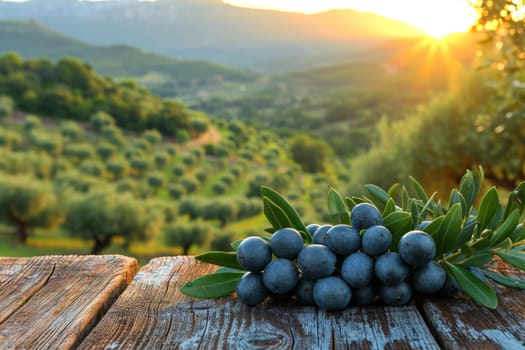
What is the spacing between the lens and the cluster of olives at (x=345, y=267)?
1535 millimetres

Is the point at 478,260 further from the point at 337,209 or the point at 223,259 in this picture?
the point at 223,259

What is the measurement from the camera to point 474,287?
4.95ft

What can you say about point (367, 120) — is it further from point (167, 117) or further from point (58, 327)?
point (58, 327)

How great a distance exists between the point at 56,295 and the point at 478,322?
53.4 inches

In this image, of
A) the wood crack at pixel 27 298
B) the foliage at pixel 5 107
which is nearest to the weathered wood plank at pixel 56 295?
the wood crack at pixel 27 298

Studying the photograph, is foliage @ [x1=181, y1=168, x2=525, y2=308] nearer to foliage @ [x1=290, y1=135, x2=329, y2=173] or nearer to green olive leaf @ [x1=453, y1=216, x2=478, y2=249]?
green olive leaf @ [x1=453, y1=216, x2=478, y2=249]

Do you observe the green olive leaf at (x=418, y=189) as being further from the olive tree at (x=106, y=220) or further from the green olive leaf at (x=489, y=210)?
the olive tree at (x=106, y=220)

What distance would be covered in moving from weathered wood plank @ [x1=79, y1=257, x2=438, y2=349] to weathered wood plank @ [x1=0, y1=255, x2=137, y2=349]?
0.20 feet

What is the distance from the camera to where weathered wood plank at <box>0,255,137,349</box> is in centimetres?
142

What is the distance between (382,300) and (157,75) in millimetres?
123147

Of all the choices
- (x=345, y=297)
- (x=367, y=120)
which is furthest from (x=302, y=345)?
(x=367, y=120)

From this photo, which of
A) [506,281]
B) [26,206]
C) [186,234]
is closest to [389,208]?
[506,281]

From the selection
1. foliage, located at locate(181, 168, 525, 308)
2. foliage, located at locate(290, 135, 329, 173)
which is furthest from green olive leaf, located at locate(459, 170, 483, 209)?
foliage, located at locate(290, 135, 329, 173)

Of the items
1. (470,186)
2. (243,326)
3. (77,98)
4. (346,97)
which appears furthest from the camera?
(346,97)
